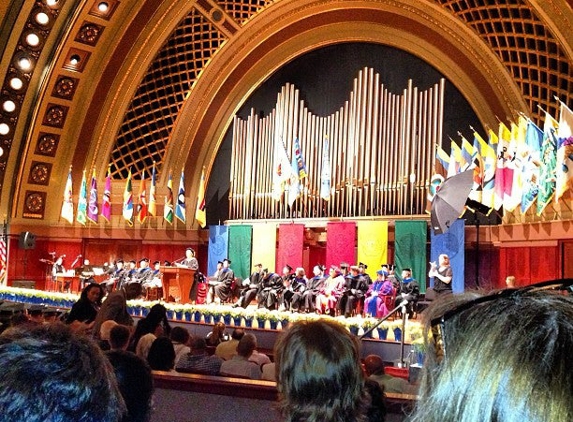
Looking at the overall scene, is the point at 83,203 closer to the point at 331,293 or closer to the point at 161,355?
the point at 331,293

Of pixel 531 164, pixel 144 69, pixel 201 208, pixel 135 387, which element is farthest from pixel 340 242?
pixel 135 387

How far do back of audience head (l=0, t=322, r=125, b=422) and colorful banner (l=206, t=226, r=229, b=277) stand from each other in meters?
16.4

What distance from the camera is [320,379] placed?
2.04m

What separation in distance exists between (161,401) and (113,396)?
3.23 metres

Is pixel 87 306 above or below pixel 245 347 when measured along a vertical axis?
above

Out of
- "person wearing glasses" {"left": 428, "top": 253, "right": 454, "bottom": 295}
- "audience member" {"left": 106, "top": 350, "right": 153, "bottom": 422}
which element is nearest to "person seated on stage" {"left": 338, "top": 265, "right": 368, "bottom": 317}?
"person wearing glasses" {"left": 428, "top": 253, "right": 454, "bottom": 295}

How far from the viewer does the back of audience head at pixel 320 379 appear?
6.66ft

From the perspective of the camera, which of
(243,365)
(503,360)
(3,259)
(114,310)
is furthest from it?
(3,259)

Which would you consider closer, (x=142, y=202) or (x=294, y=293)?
(x=294, y=293)

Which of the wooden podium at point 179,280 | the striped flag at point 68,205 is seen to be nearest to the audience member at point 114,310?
the wooden podium at point 179,280

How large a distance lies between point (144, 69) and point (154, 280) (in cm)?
583

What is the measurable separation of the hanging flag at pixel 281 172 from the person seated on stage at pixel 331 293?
4.10 meters

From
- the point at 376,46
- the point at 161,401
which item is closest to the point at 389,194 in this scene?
the point at 376,46

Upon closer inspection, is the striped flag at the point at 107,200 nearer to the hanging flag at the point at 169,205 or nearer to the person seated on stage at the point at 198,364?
the hanging flag at the point at 169,205
